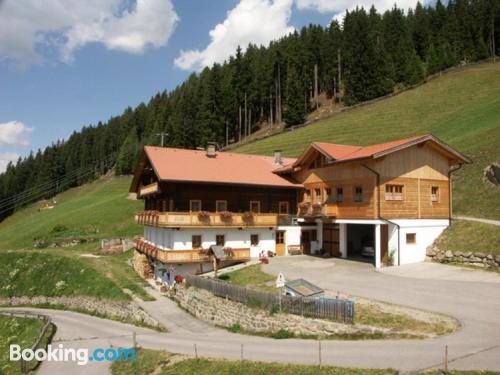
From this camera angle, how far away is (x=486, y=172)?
122 feet

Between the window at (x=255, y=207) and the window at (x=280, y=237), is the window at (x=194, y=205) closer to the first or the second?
the window at (x=255, y=207)

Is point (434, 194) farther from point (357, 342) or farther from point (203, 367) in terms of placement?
point (203, 367)

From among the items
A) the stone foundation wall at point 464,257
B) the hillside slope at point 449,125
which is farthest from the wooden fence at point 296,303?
the hillside slope at point 449,125

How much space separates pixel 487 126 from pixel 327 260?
1180 inches

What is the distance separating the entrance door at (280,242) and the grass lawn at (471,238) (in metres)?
11.4

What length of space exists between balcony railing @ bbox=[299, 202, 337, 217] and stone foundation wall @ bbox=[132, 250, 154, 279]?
13149 mm

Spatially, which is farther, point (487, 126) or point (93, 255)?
point (487, 126)

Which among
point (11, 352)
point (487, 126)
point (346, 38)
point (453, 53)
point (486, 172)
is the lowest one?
point (11, 352)

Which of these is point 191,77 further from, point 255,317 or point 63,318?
point 255,317

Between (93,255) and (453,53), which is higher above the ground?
(453,53)

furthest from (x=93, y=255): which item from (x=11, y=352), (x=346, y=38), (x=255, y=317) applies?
(x=346, y=38)

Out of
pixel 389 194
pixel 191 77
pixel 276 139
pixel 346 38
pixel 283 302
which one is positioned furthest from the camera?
pixel 191 77

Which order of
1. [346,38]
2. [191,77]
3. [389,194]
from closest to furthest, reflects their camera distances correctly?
[389,194] < [346,38] < [191,77]

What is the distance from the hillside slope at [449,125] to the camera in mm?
37438
